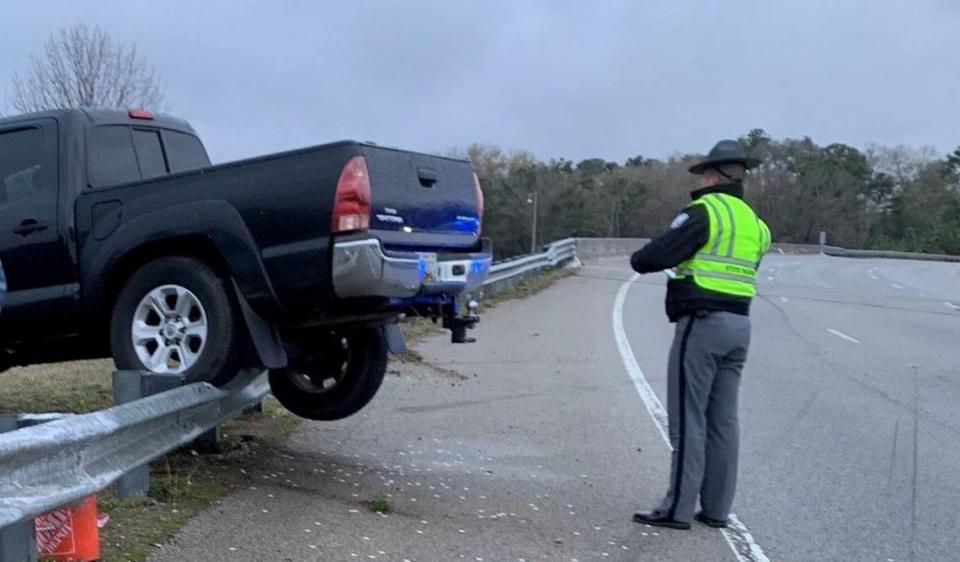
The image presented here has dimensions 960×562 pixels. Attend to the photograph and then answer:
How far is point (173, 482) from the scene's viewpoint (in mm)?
5977

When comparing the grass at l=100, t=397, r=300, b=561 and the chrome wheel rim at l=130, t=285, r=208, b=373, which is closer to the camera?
the grass at l=100, t=397, r=300, b=561

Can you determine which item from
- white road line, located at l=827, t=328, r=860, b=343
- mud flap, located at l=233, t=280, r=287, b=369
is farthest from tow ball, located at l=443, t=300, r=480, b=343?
white road line, located at l=827, t=328, r=860, b=343

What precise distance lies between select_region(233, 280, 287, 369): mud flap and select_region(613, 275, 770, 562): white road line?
2.34 meters

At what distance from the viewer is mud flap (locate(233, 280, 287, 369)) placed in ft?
Result: 19.9

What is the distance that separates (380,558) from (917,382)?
9.29 metres

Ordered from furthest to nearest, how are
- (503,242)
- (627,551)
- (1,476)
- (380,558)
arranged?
(503,242)
(627,551)
(380,558)
(1,476)

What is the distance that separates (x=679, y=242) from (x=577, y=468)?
83.1 inches

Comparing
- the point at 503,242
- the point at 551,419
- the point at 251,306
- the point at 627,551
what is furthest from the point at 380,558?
the point at 503,242

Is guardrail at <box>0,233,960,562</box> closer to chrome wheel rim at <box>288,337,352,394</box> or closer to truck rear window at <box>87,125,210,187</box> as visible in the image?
chrome wheel rim at <box>288,337,352,394</box>

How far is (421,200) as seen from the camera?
6359 millimetres

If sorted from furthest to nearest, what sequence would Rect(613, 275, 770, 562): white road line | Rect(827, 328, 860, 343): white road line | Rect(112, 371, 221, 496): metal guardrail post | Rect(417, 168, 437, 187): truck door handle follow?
Rect(827, 328, 860, 343): white road line < Rect(417, 168, 437, 187): truck door handle < Rect(613, 275, 770, 562): white road line < Rect(112, 371, 221, 496): metal guardrail post

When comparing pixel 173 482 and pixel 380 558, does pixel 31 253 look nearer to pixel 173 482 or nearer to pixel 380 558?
pixel 173 482

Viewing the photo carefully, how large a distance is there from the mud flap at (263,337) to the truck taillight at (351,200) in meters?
0.70

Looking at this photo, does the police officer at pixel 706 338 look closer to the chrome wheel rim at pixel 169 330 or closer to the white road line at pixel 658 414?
the white road line at pixel 658 414
